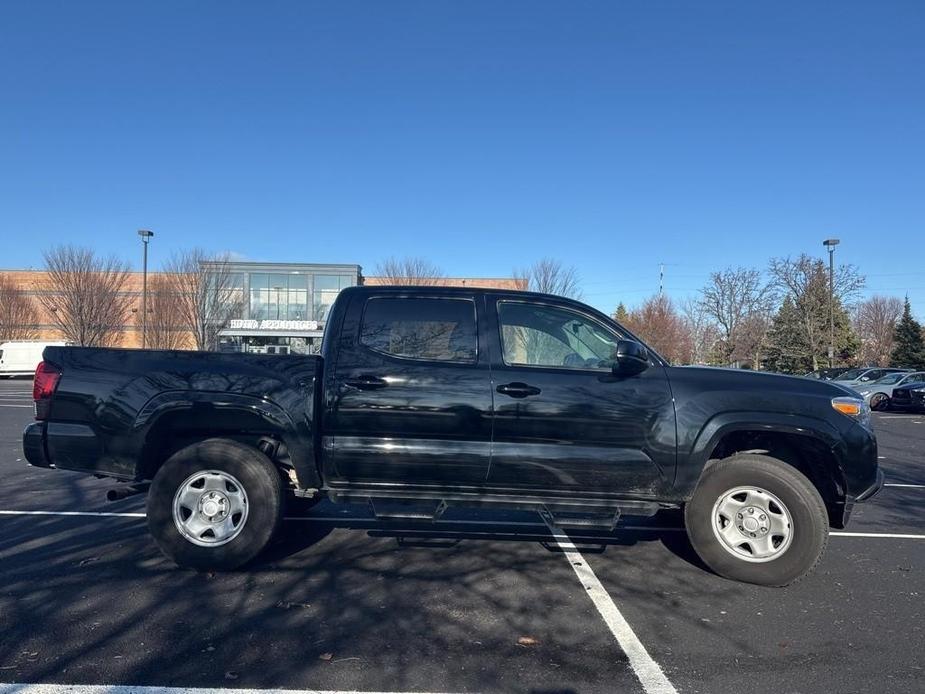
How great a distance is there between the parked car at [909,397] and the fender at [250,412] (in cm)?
2261

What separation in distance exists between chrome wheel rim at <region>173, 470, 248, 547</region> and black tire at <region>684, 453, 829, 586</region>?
3.30m

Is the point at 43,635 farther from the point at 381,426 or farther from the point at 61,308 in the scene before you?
the point at 61,308

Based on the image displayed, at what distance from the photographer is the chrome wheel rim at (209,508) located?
4.52 metres

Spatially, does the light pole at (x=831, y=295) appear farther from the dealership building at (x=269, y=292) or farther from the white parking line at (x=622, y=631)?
the white parking line at (x=622, y=631)

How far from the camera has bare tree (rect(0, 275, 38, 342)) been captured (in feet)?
136

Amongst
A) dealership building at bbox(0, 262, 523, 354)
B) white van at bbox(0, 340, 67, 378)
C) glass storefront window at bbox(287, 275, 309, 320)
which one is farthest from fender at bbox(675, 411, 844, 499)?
white van at bbox(0, 340, 67, 378)

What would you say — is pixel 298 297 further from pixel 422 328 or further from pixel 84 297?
pixel 422 328

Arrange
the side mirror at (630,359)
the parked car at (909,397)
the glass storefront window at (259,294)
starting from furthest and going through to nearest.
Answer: the glass storefront window at (259,294) < the parked car at (909,397) < the side mirror at (630,359)

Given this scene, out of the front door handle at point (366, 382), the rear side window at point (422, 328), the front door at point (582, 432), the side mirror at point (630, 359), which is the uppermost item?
the rear side window at point (422, 328)

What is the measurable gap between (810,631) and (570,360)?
2.24 m

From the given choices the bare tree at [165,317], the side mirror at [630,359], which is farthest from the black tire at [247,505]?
the bare tree at [165,317]

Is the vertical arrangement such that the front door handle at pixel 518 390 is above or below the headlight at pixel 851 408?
above

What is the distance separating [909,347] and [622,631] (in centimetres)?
4612

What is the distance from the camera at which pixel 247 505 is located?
14.9 feet
